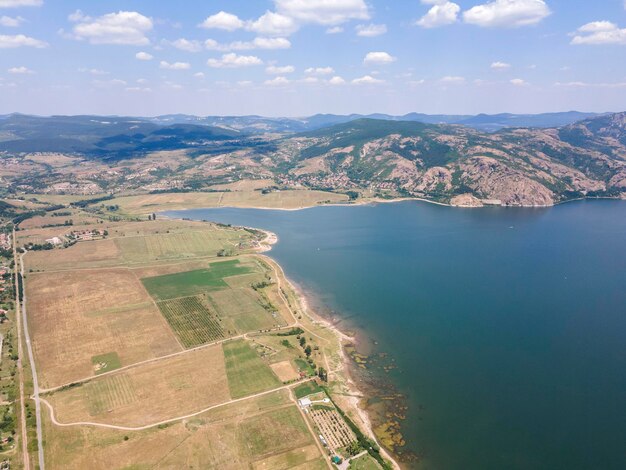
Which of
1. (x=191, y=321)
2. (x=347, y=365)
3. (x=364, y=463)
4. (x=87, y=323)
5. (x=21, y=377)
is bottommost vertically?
(x=364, y=463)

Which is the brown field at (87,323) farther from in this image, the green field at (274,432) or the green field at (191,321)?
the green field at (274,432)

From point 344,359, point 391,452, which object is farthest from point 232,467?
point 344,359

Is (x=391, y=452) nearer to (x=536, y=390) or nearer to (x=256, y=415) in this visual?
(x=256, y=415)

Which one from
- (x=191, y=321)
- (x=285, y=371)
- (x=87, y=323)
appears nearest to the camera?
(x=285, y=371)

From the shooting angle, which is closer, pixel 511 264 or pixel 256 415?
pixel 256 415

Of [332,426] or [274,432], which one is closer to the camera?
[274,432]

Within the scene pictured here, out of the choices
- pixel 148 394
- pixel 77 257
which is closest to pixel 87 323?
pixel 148 394

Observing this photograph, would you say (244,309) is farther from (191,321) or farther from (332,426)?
(332,426)
